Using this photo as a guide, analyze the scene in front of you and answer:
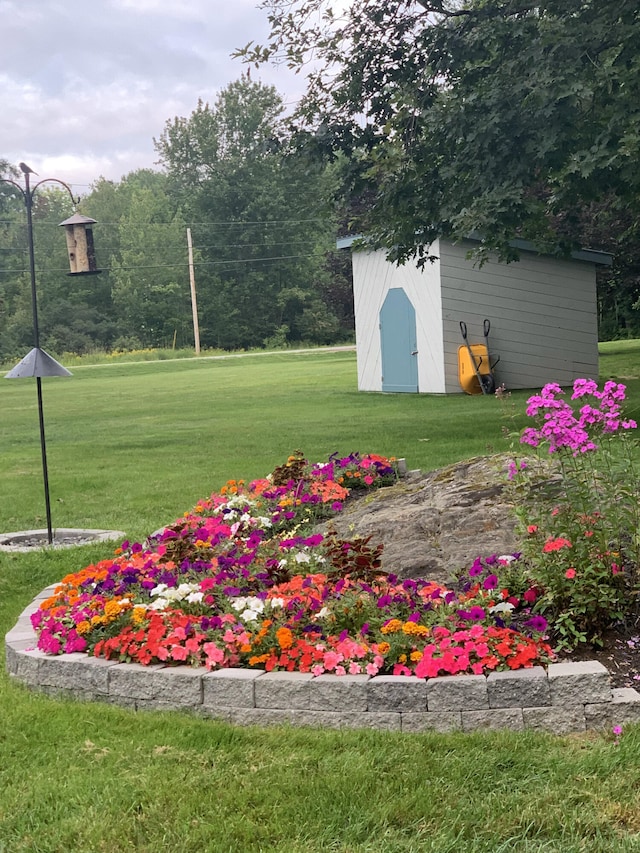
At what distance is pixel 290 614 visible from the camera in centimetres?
355

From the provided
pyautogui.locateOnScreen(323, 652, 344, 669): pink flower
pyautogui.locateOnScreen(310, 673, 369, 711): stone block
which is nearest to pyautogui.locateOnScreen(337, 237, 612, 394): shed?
pyautogui.locateOnScreen(323, 652, 344, 669): pink flower

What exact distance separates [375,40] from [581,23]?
103 inches

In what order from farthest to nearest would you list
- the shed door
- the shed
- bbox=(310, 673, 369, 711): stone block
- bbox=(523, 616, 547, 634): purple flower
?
1. the shed door
2. the shed
3. bbox=(523, 616, 547, 634): purple flower
4. bbox=(310, 673, 369, 711): stone block

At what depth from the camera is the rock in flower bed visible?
10.5 ft

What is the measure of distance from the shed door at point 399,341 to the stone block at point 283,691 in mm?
13666

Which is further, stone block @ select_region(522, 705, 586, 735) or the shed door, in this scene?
the shed door

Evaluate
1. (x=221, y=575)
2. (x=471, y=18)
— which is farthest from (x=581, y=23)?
(x=221, y=575)

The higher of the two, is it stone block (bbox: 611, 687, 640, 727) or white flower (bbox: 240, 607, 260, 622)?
white flower (bbox: 240, 607, 260, 622)

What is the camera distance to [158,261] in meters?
51.8

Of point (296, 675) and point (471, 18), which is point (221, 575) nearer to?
point (296, 675)

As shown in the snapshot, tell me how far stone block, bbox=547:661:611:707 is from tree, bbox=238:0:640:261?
20.4 feet

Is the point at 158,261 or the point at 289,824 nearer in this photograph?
the point at 289,824

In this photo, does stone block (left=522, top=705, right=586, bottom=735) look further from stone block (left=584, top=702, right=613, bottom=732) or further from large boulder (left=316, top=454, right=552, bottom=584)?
large boulder (left=316, top=454, right=552, bottom=584)

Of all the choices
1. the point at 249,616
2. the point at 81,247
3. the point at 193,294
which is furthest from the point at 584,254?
the point at 193,294
